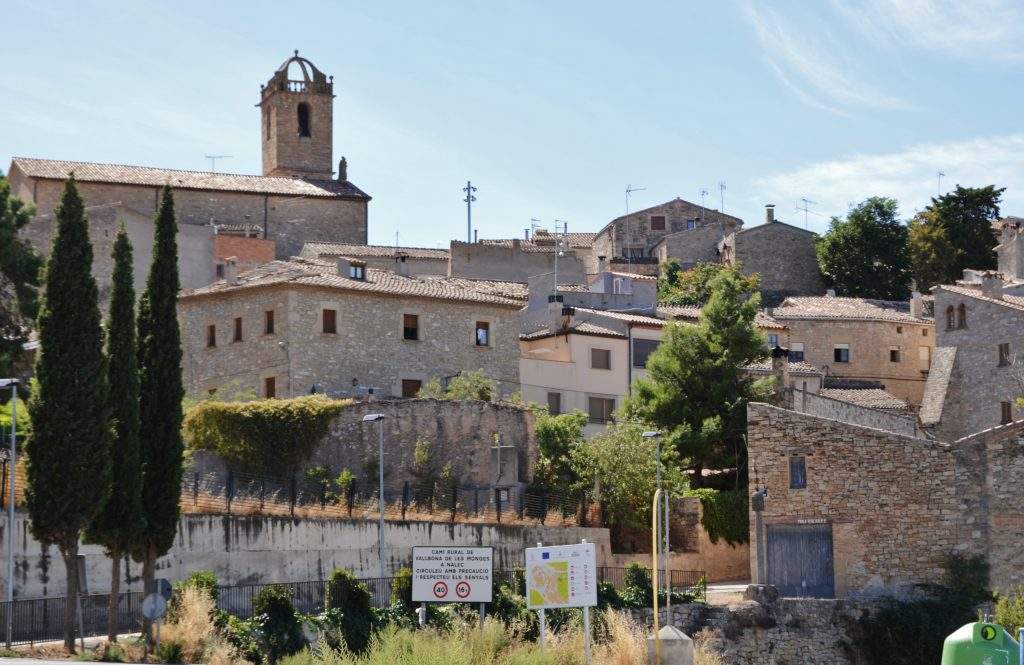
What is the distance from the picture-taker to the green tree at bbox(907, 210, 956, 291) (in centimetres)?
8662

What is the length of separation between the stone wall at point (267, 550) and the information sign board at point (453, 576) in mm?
6440

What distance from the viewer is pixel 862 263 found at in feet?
288

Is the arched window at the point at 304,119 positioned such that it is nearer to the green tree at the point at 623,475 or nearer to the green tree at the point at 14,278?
the green tree at the point at 14,278

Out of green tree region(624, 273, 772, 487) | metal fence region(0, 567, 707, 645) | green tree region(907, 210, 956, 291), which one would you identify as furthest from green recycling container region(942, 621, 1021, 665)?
green tree region(907, 210, 956, 291)

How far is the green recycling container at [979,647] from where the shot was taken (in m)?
17.3

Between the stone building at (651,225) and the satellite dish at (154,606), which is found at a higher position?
the stone building at (651,225)

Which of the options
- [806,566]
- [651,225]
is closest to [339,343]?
[806,566]

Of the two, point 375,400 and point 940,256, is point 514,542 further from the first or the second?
point 940,256

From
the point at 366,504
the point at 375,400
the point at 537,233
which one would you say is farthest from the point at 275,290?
the point at 537,233

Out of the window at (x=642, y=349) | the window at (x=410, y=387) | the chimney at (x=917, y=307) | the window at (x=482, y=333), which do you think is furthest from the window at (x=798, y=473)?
the chimney at (x=917, y=307)

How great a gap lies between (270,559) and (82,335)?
30.7ft

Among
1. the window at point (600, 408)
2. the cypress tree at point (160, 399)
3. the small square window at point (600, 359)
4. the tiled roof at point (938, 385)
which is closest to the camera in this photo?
the cypress tree at point (160, 399)

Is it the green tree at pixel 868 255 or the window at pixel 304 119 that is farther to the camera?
the window at pixel 304 119

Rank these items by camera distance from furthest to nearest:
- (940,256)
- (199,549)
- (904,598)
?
(940,256)
(904,598)
(199,549)
